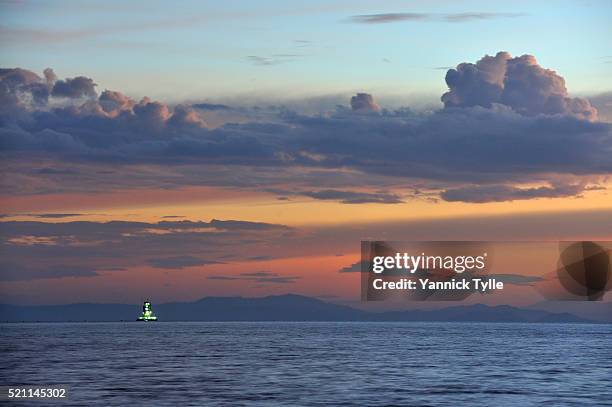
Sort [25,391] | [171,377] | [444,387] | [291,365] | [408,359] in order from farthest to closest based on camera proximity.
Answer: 1. [408,359]
2. [291,365]
3. [171,377]
4. [444,387]
5. [25,391]

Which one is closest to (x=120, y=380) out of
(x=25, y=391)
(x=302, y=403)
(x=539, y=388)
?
(x=25, y=391)

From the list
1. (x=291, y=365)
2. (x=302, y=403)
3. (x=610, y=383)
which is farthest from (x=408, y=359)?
(x=302, y=403)

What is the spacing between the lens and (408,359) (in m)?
143

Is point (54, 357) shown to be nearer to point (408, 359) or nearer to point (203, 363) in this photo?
point (203, 363)

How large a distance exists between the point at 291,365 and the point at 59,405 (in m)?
49.9

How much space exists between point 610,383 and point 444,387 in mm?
18998

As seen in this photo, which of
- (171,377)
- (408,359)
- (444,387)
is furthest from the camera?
(408,359)

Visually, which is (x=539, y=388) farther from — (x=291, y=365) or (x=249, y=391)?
(x=291, y=365)

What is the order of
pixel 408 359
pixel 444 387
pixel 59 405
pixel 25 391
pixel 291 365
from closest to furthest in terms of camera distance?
1. pixel 59 405
2. pixel 25 391
3. pixel 444 387
4. pixel 291 365
5. pixel 408 359

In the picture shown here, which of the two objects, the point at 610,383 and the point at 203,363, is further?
the point at 203,363

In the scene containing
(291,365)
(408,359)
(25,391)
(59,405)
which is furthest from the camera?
(408,359)

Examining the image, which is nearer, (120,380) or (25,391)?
(25,391)

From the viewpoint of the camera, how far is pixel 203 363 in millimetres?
128500

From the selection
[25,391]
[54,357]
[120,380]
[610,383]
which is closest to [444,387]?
[610,383]
